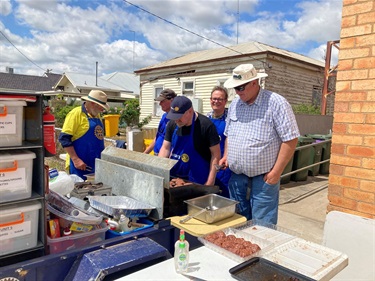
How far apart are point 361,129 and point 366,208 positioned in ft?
2.15

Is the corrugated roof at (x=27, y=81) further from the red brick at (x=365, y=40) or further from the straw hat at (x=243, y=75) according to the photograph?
the red brick at (x=365, y=40)

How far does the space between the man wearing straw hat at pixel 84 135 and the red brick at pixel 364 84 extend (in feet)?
9.14

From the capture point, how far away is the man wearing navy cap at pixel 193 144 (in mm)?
2830

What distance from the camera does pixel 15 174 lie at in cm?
156

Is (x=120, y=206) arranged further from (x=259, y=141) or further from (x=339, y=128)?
(x=339, y=128)

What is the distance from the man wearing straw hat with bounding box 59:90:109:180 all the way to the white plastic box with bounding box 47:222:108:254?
188 cm

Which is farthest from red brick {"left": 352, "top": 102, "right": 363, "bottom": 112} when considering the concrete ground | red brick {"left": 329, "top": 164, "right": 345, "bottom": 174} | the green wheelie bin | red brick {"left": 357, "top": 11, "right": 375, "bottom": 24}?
the green wheelie bin

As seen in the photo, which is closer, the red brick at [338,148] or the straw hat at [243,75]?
the red brick at [338,148]

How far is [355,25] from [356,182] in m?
1.31

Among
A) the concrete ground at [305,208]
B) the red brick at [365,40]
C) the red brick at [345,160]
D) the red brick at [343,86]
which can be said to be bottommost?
the concrete ground at [305,208]

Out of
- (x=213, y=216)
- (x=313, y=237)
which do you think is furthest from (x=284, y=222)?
(x=213, y=216)

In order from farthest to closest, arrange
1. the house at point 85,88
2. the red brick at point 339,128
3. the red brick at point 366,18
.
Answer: the house at point 85,88 < the red brick at point 339,128 < the red brick at point 366,18

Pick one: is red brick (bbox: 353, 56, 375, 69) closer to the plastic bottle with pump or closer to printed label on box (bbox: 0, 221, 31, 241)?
the plastic bottle with pump

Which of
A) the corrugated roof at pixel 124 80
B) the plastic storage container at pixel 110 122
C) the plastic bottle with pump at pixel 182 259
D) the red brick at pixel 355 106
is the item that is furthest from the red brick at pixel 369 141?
the corrugated roof at pixel 124 80
